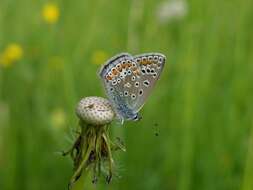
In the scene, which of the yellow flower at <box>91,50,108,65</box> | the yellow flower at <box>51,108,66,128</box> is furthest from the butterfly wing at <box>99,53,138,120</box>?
the yellow flower at <box>91,50,108,65</box>

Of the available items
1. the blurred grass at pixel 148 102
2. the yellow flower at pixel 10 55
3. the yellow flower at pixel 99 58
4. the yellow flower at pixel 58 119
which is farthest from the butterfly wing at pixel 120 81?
the yellow flower at pixel 99 58

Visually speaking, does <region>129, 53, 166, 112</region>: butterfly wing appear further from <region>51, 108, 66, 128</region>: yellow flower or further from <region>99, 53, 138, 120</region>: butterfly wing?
<region>51, 108, 66, 128</region>: yellow flower

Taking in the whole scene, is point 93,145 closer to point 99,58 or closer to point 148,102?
point 148,102

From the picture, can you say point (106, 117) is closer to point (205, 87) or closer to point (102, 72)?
point (102, 72)

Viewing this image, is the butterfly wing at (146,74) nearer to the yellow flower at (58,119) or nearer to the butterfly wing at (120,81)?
the butterfly wing at (120,81)

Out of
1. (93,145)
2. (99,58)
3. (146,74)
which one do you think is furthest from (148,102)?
(93,145)

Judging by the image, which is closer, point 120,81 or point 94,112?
point 94,112
